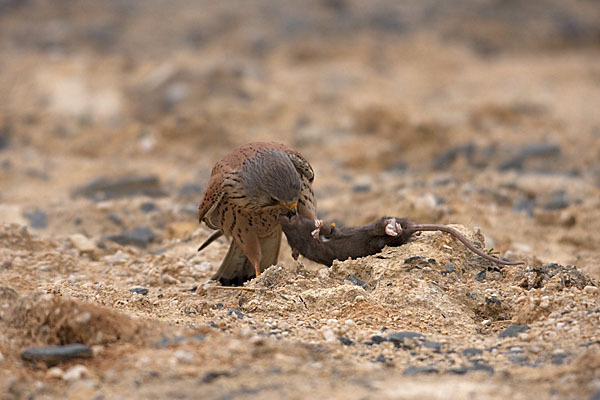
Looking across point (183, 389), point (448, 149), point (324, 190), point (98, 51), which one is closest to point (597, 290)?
point (183, 389)

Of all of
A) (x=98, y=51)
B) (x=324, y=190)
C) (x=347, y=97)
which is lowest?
(x=324, y=190)

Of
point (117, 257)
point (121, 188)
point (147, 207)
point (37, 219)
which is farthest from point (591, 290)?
point (121, 188)

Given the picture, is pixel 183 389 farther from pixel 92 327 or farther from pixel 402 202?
pixel 402 202

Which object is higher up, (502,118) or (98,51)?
(98,51)

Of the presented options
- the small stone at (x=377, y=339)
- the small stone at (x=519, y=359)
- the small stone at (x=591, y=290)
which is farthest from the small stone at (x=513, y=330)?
the small stone at (x=377, y=339)

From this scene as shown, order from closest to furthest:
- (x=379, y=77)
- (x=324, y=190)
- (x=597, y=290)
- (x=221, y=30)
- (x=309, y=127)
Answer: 1. (x=597, y=290)
2. (x=324, y=190)
3. (x=309, y=127)
4. (x=379, y=77)
5. (x=221, y=30)

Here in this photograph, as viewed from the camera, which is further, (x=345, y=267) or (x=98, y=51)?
(x=98, y=51)
